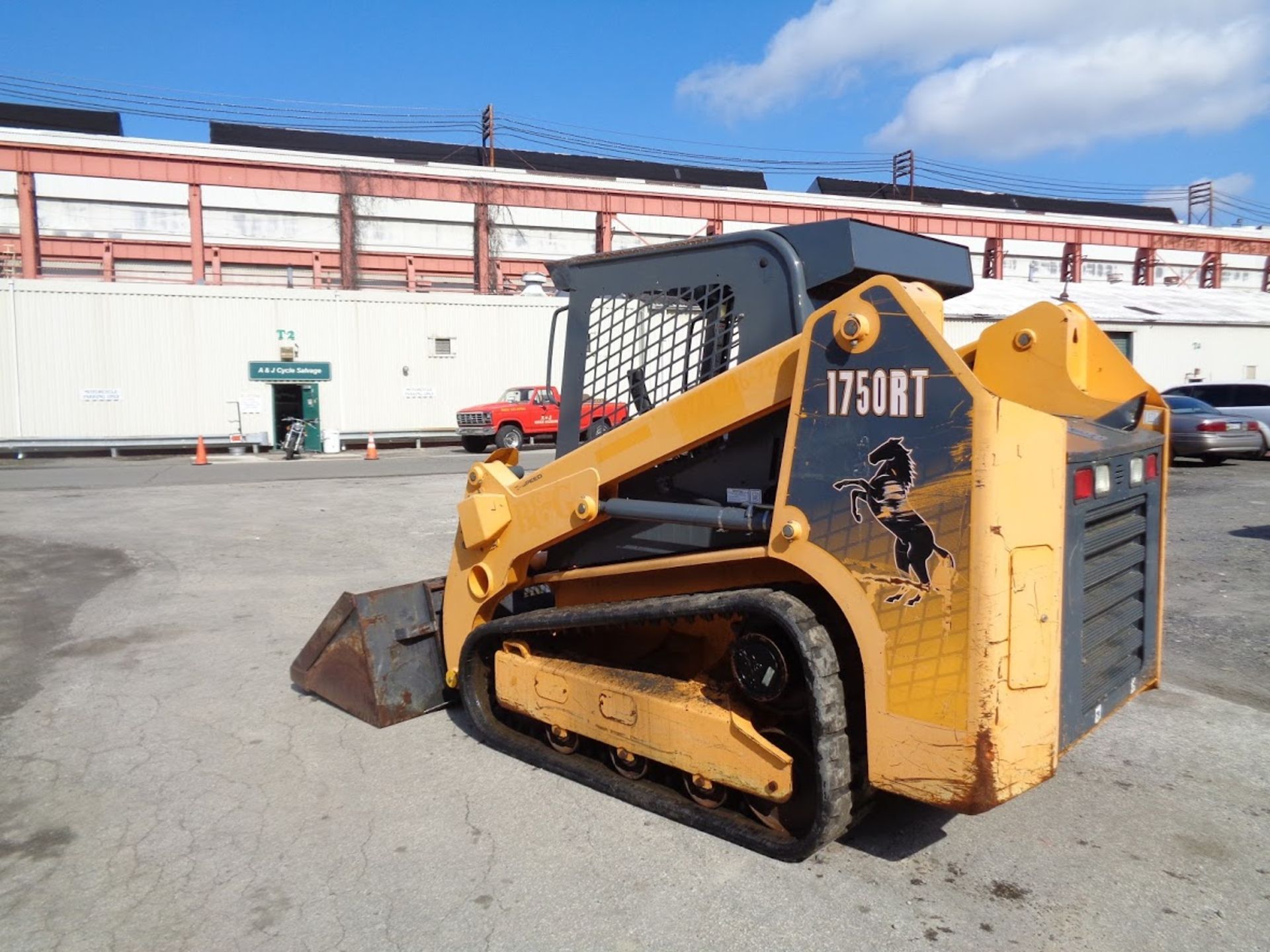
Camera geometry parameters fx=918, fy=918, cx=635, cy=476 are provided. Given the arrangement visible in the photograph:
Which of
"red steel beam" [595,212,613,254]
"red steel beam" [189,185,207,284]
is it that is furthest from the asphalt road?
"red steel beam" [595,212,613,254]

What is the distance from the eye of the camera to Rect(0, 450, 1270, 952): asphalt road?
2764 mm

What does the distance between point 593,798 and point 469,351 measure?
22917mm

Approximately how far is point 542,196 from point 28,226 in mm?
16614

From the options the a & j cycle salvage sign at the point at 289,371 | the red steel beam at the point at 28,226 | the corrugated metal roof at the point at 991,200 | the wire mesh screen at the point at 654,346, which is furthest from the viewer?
the corrugated metal roof at the point at 991,200

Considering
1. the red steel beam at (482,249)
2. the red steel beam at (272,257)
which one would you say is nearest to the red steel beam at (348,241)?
the red steel beam at (272,257)

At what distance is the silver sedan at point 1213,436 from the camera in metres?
15.3

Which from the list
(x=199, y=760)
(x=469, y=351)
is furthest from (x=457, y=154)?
(x=199, y=760)

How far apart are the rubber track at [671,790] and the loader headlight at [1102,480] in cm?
97

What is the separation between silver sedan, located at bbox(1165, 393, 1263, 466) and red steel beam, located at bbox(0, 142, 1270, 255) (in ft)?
67.7

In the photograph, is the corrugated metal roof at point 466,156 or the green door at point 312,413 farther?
the corrugated metal roof at point 466,156

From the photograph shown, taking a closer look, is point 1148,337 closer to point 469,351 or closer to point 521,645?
point 469,351

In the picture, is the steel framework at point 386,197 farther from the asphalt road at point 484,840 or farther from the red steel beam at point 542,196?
the asphalt road at point 484,840

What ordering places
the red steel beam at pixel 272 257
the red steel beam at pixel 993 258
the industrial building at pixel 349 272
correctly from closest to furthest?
the industrial building at pixel 349 272 → the red steel beam at pixel 272 257 → the red steel beam at pixel 993 258

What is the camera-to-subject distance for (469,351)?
25.6 metres
